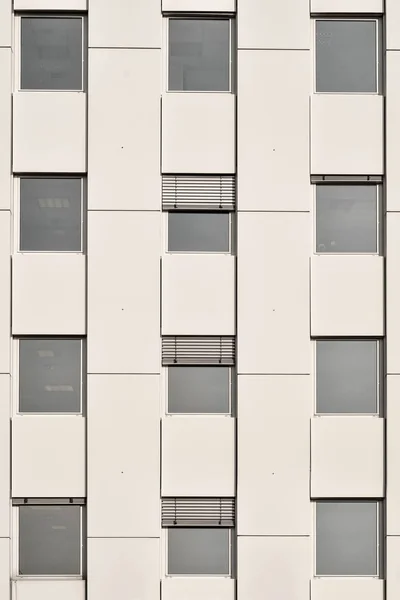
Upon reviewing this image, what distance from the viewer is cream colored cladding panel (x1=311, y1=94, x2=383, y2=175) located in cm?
966

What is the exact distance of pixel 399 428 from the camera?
9.52m

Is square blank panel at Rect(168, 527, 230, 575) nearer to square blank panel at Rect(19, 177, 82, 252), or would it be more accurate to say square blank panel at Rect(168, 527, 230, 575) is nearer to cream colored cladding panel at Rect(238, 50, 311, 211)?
square blank panel at Rect(19, 177, 82, 252)

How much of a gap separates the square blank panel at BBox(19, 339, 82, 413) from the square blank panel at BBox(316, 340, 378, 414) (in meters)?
3.70

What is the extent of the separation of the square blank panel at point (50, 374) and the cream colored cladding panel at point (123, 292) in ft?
1.27

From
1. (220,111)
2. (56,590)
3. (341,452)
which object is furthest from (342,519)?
(220,111)

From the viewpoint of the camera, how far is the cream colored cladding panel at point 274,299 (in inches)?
375

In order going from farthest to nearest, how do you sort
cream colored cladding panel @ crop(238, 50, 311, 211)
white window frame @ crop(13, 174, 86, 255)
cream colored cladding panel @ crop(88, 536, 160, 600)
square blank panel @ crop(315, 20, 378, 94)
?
square blank panel @ crop(315, 20, 378, 94) < white window frame @ crop(13, 174, 86, 255) < cream colored cladding panel @ crop(238, 50, 311, 211) < cream colored cladding panel @ crop(88, 536, 160, 600)

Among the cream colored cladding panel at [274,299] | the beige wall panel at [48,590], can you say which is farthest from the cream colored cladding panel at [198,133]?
the beige wall panel at [48,590]

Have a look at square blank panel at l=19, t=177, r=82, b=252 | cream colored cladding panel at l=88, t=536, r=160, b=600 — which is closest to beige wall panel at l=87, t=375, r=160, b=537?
cream colored cladding panel at l=88, t=536, r=160, b=600

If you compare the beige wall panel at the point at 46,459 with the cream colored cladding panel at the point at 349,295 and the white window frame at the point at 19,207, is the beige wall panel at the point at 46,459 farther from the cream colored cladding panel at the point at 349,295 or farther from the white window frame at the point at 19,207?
the cream colored cladding panel at the point at 349,295

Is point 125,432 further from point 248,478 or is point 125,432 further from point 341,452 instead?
point 341,452

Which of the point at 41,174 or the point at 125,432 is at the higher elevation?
the point at 41,174

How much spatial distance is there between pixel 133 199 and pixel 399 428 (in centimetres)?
525

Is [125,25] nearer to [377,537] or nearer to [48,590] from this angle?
[48,590]
